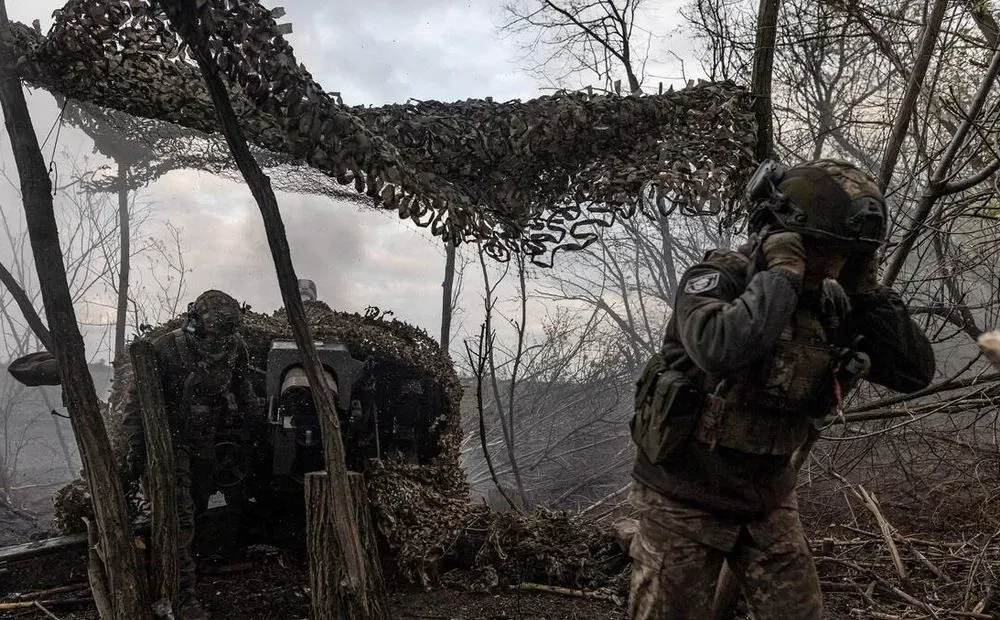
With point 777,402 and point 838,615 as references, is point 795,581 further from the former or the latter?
point 838,615

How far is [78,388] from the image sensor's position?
11.9 feet

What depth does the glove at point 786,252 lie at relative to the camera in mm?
2188

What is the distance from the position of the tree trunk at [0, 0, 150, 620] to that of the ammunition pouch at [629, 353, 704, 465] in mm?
2742

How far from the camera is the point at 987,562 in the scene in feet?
12.1

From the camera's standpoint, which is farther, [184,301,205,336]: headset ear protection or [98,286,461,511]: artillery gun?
[98,286,461,511]: artillery gun

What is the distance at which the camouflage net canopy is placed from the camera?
3.60 m

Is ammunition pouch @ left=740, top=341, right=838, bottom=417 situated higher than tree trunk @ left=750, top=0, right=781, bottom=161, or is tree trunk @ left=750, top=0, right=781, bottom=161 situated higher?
tree trunk @ left=750, top=0, right=781, bottom=161

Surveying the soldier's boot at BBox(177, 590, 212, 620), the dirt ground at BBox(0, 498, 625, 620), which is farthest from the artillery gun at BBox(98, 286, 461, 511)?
the soldier's boot at BBox(177, 590, 212, 620)

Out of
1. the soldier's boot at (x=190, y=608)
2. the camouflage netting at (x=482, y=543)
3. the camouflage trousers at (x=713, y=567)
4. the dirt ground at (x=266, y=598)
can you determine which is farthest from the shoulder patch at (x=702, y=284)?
the soldier's boot at (x=190, y=608)

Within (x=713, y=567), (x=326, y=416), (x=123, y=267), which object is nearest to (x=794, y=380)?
(x=713, y=567)

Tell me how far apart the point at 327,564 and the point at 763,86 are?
331cm

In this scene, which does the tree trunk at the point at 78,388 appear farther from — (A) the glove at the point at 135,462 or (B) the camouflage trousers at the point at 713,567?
(B) the camouflage trousers at the point at 713,567

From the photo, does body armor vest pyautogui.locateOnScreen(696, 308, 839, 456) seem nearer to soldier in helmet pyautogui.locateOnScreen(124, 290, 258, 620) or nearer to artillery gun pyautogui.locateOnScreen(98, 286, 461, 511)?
artillery gun pyautogui.locateOnScreen(98, 286, 461, 511)

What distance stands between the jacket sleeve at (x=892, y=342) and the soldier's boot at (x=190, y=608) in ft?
12.8
